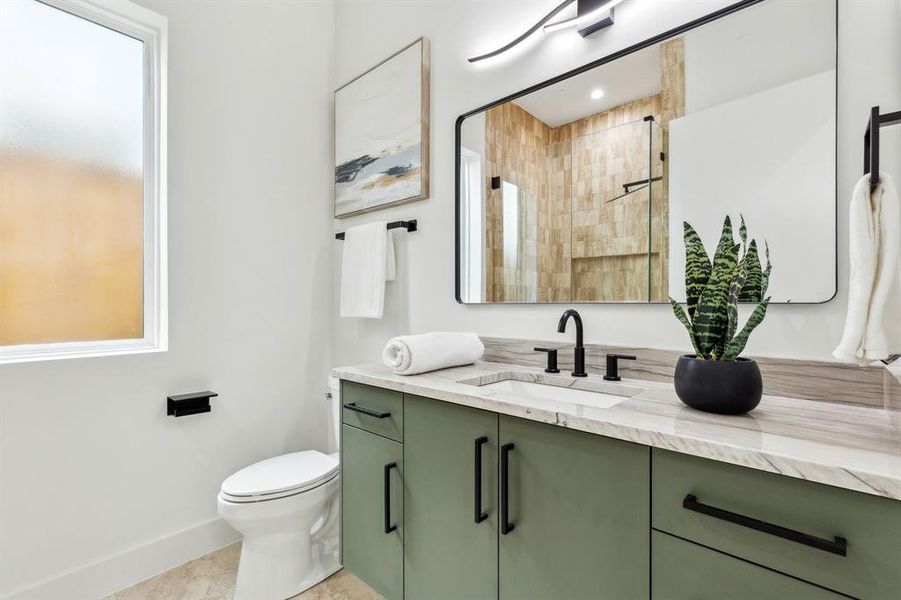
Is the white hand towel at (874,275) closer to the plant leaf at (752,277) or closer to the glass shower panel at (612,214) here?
the plant leaf at (752,277)

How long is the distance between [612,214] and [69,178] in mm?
2009

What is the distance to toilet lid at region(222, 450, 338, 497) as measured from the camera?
5.11 feet

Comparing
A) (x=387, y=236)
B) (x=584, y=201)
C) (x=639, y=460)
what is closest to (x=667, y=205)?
(x=584, y=201)

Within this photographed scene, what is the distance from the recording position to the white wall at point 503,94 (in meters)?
1.05

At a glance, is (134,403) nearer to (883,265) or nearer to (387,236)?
(387,236)

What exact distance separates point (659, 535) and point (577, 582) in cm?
24

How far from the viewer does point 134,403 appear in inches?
70.2

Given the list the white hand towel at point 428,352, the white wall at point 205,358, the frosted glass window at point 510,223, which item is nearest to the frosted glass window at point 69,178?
the white wall at point 205,358

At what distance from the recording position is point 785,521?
2.32 ft

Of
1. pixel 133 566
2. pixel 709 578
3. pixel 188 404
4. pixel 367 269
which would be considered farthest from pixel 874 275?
pixel 133 566

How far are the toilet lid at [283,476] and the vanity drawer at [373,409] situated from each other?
0.29 meters

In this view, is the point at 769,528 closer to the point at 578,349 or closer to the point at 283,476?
the point at 578,349

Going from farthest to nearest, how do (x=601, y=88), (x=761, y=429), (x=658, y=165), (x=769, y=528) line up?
(x=601, y=88) → (x=658, y=165) → (x=761, y=429) → (x=769, y=528)

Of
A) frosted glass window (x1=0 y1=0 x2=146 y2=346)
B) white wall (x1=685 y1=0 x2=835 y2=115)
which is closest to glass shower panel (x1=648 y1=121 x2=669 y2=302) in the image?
white wall (x1=685 y1=0 x2=835 y2=115)
